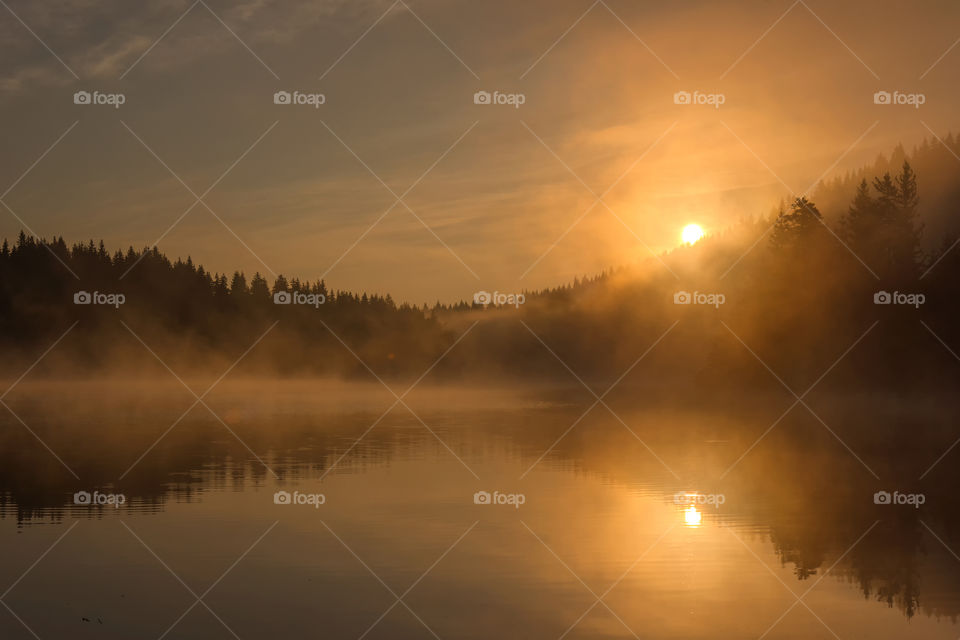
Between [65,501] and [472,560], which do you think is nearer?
[472,560]

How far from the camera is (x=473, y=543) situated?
21.0 meters

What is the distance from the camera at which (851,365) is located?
83625 millimetres

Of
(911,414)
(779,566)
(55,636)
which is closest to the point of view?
(55,636)

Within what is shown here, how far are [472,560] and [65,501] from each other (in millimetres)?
13328

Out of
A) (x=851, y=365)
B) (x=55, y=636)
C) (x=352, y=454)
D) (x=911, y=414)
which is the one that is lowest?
(x=55, y=636)

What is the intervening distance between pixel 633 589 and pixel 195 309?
178 metres

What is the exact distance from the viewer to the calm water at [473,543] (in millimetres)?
15391

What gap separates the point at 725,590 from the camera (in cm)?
1697

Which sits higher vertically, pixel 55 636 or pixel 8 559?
pixel 8 559

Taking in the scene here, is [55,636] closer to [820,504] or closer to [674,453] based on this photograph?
[820,504]

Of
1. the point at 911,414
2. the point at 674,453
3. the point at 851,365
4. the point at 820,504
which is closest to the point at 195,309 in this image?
the point at 851,365

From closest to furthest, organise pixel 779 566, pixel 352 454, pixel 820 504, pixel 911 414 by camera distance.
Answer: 1. pixel 779 566
2. pixel 820 504
3. pixel 352 454
4. pixel 911 414

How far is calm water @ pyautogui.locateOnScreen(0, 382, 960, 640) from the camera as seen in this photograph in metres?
15.4

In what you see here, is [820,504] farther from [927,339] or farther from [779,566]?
[927,339]
